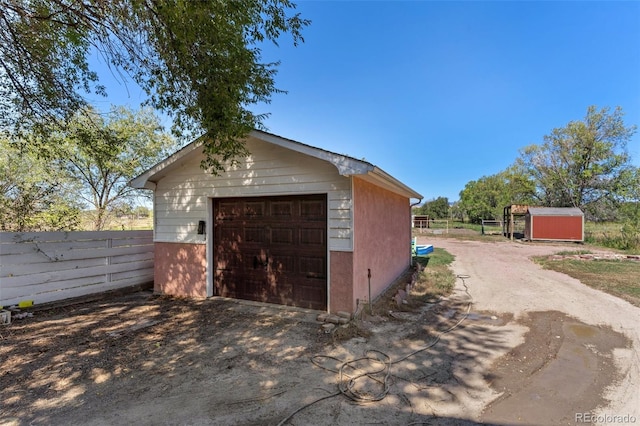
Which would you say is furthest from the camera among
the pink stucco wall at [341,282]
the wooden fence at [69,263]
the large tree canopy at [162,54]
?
the wooden fence at [69,263]

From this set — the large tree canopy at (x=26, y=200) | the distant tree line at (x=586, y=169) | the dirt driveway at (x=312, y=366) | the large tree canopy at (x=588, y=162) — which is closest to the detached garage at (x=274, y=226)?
the dirt driveway at (x=312, y=366)

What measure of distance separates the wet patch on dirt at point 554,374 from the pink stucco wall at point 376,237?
7.63 ft

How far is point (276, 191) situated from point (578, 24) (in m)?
9.79

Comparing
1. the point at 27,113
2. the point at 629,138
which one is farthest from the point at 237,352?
the point at 629,138

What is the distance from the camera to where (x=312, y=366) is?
320 cm

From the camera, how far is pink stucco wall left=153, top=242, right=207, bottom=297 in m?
5.98

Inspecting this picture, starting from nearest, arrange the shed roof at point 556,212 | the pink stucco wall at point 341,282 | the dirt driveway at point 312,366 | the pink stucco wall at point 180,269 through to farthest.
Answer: the dirt driveway at point 312,366
the pink stucco wall at point 341,282
the pink stucco wall at point 180,269
the shed roof at point 556,212

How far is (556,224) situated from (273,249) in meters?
23.1

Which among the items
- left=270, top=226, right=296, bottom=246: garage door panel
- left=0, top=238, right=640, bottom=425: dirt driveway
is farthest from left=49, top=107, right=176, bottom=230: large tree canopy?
left=270, top=226, right=296, bottom=246: garage door panel

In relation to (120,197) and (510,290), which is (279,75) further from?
(120,197)

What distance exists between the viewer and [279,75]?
4.79m

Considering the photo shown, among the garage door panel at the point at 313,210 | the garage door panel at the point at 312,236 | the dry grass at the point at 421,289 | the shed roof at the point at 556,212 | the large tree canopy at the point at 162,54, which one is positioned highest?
the large tree canopy at the point at 162,54

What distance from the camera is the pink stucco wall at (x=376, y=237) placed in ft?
15.8

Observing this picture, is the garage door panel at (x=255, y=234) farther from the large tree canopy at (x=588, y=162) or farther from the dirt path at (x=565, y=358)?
the large tree canopy at (x=588, y=162)
